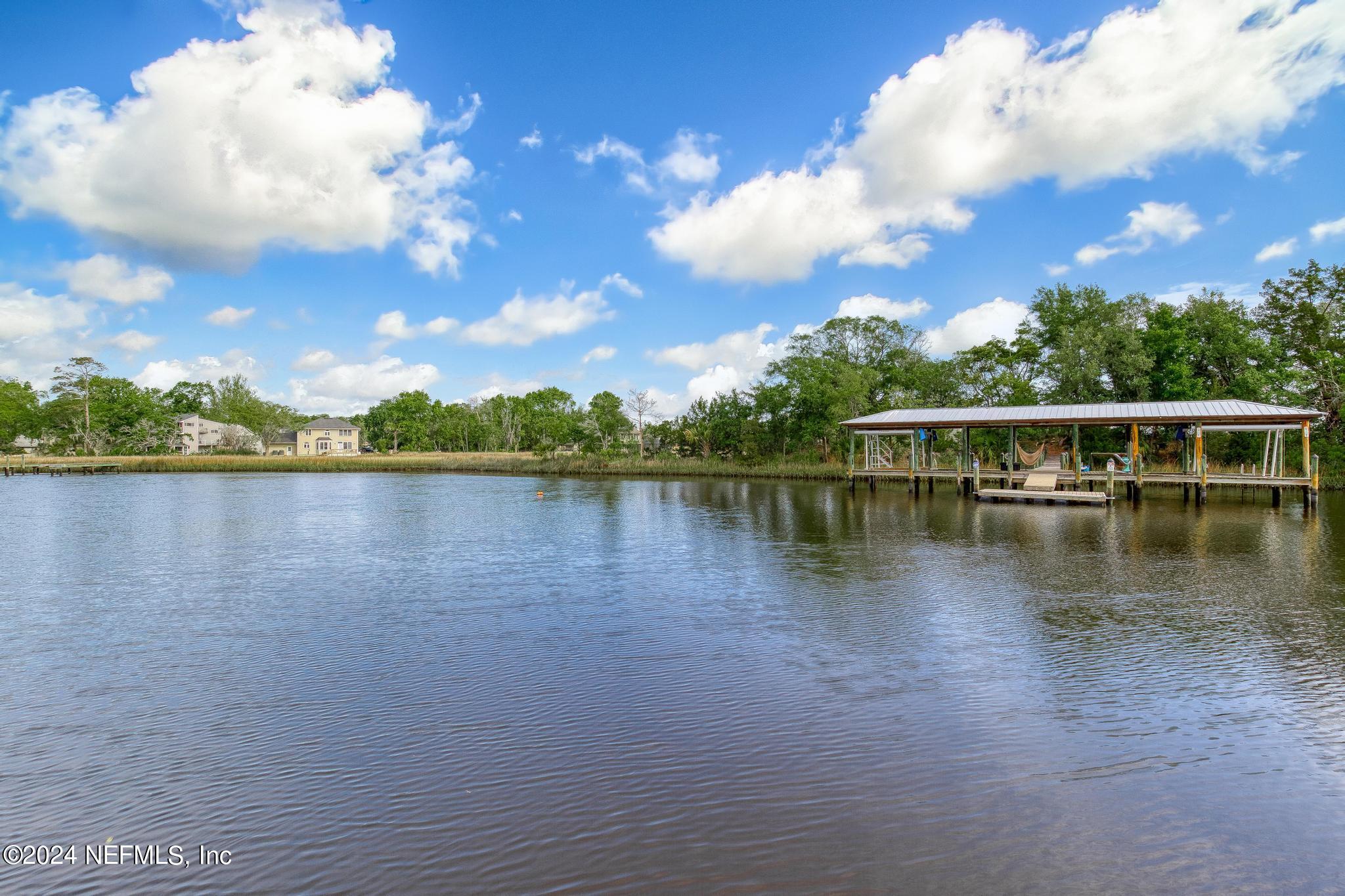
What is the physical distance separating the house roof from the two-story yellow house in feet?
258

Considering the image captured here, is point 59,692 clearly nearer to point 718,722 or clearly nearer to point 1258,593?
point 718,722

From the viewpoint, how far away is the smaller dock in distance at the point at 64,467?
2311 inches

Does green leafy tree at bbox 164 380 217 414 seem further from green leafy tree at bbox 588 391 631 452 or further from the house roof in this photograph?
the house roof

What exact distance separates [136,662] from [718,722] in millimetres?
6446

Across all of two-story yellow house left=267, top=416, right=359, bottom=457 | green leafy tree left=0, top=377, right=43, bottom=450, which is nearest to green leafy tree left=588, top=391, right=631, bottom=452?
two-story yellow house left=267, top=416, right=359, bottom=457

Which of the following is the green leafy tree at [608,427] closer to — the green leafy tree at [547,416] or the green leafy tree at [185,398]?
the green leafy tree at [547,416]

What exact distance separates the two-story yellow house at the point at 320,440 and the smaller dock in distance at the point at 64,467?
94.3 ft

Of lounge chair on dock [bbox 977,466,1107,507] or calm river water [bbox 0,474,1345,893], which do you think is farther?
lounge chair on dock [bbox 977,466,1107,507]

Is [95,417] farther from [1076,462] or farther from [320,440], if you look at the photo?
[1076,462]

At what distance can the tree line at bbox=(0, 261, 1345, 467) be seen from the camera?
33.9 meters

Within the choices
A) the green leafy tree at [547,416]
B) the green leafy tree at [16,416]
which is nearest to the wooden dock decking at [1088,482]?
the green leafy tree at [547,416]

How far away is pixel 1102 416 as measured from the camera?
88.6 ft

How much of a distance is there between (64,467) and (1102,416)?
75.6 m

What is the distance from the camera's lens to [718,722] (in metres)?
5.90
